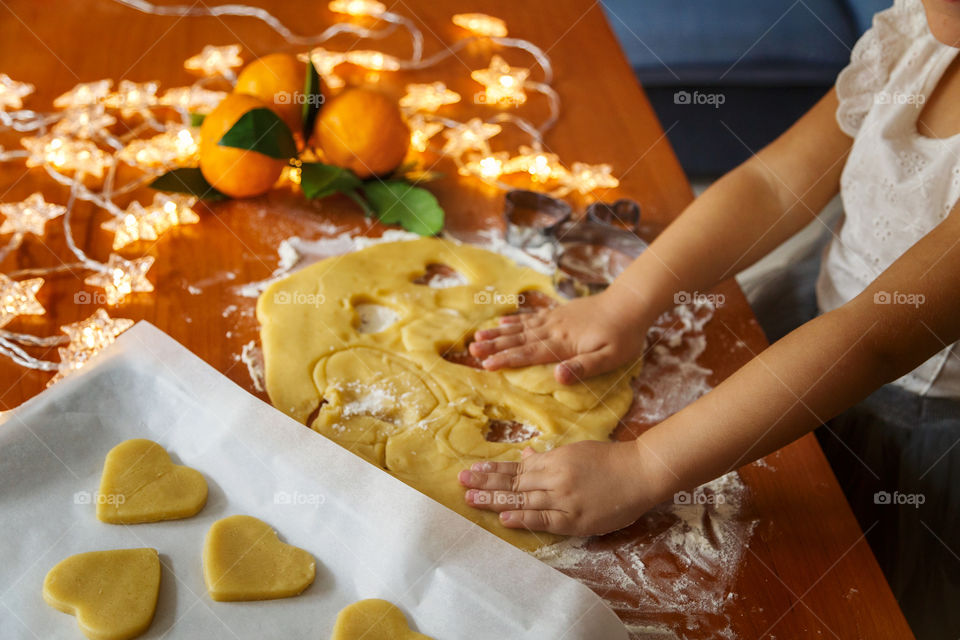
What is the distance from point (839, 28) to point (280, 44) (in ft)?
5.32

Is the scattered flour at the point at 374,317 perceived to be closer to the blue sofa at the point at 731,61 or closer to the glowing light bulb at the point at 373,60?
the glowing light bulb at the point at 373,60

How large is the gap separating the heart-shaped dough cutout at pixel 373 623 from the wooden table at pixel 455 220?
0.29 meters

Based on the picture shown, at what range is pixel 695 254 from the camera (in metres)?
1.04

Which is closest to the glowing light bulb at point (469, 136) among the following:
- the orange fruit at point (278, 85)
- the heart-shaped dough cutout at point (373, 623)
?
the orange fruit at point (278, 85)

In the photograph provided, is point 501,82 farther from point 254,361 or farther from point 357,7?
point 254,361

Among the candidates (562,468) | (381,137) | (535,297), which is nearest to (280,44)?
(381,137)

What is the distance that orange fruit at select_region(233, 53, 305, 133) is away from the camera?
3.68 feet

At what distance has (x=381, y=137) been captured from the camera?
1122mm

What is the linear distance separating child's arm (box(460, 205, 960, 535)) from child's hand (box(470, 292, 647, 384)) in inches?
6.7

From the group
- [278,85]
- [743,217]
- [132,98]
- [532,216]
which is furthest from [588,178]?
[132,98]

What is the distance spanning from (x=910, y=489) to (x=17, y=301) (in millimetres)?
1106

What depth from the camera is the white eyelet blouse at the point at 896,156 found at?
1.02 metres

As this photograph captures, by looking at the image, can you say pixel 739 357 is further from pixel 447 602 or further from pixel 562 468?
pixel 447 602

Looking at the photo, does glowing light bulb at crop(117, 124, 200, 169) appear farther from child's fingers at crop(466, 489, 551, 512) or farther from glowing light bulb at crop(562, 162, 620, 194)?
child's fingers at crop(466, 489, 551, 512)
